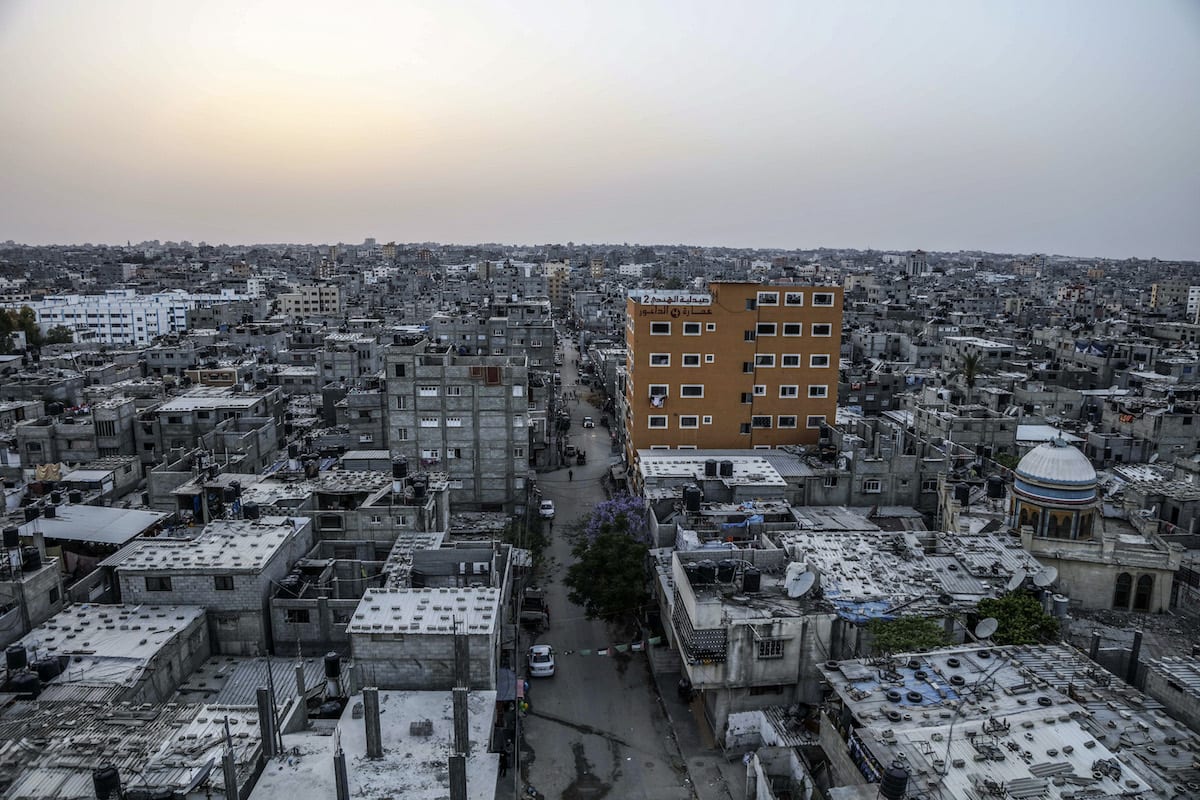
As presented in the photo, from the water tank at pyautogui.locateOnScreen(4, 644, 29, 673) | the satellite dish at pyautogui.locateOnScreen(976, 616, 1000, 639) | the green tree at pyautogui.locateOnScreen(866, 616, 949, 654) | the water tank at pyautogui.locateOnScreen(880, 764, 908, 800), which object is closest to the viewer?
the water tank at pyautogui.locateOnScreen(880, 764, 908, 800)

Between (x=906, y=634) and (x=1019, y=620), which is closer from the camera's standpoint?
(x=906, y=634)

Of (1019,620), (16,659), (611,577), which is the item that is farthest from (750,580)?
(16,659)

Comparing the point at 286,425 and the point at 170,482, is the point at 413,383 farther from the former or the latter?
the point at 286,425

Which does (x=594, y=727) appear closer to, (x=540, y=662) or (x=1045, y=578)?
(x=540, y=662)

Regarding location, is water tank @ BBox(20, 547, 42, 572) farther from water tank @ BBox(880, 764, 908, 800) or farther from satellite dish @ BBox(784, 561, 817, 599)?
water tank @ BBox(880, 764, 908, 800)

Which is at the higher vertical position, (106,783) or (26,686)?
(106,783)

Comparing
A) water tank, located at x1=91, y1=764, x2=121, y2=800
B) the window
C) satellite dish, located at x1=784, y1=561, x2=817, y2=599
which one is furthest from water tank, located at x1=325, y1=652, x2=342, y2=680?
satellite dish, located at x1=784, y1=561, x2=817, y2=599

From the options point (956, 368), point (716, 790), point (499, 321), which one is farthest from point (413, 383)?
point (956, 368)
